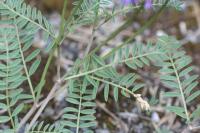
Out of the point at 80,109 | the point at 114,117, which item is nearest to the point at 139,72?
the point at 114,117

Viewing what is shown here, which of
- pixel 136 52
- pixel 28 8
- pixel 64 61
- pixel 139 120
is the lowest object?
pixel 139 120

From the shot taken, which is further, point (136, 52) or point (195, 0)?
point (195, 0)

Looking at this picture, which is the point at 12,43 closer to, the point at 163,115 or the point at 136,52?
the point at 136,52

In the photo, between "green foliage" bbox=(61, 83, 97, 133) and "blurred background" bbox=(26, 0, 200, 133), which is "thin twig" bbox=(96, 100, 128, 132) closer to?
"blurred background" bbox=(26, 0, 200, 133)

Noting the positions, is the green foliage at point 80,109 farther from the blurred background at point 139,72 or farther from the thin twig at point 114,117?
the thin twig at point 114,117

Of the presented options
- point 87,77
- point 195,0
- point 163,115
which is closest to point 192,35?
point 195,0

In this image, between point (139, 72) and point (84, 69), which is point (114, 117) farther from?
point (84, 69)

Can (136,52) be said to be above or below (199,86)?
above

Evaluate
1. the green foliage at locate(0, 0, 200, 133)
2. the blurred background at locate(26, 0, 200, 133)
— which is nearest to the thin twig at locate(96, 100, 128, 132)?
the blurred background at locate(26, 0, 200, 133)
